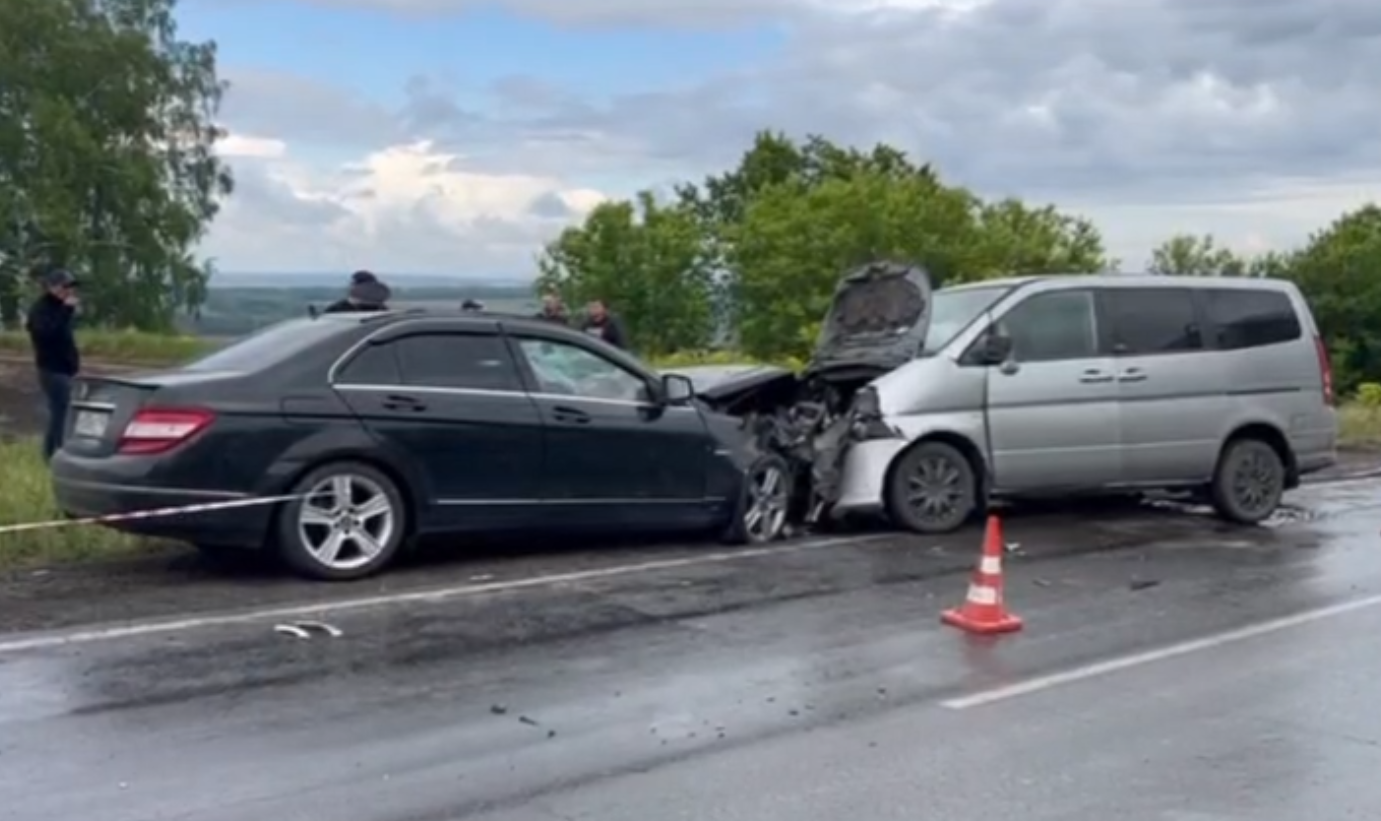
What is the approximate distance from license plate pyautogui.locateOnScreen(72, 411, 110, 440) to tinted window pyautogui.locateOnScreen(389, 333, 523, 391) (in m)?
1.74

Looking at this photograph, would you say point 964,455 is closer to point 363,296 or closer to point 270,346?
point 363,296

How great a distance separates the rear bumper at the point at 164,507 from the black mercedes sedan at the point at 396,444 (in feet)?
0.03

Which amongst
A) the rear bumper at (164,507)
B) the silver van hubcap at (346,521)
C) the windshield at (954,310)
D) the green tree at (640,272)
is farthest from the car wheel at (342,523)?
the green tree at (640,272)

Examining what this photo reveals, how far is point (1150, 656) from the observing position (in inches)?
354

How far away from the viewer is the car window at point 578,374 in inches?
461

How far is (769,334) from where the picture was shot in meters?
57.4

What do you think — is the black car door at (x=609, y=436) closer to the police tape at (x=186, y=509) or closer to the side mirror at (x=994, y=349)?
the police tape at (x=186, y=509)

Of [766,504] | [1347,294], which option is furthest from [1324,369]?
[1347,294]

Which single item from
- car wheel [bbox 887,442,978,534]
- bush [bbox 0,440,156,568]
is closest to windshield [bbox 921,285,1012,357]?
car wheel [bbox 887,442,978,534]

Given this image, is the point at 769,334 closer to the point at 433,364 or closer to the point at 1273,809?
the point at 433,364

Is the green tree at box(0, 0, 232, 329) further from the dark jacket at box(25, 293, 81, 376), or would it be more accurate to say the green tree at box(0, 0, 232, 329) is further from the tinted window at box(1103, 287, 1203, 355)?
the tinted window at box(1103, 287, 1203, 355)

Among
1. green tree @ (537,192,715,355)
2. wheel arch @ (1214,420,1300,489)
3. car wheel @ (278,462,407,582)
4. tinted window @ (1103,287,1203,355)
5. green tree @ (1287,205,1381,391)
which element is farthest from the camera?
green tree @ (1287,205,1381,391)

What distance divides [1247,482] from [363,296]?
274 inches

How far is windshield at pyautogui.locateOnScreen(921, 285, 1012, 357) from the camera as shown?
1340cm
